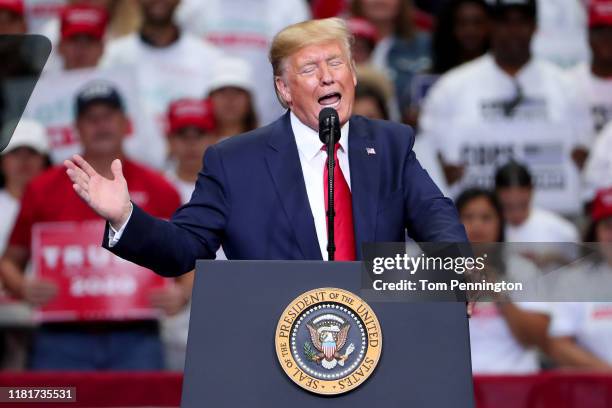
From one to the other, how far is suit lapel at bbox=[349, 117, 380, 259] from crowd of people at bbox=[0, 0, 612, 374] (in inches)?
89.1

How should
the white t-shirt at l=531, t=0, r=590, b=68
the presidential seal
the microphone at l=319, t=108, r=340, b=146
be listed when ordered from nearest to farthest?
1. the presidential seal
2. the microphone at l=319, t=108, r=340, b=146
3. the white t-shirt at l=531, t=0, r=590, b=68

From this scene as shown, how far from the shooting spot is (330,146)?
247cm

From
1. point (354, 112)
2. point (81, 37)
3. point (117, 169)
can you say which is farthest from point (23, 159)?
point (117, 169)

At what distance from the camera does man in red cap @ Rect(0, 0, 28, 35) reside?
5.51 meters

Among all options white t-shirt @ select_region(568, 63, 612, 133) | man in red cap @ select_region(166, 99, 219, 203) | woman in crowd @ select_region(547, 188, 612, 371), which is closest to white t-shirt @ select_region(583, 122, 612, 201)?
white t-shirt @ select_region(568, 63, 612, 133)

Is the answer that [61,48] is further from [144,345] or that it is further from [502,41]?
[502,41]

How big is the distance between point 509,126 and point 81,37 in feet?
6.59

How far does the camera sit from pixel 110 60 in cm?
550

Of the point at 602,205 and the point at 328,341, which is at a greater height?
the point at 602,205

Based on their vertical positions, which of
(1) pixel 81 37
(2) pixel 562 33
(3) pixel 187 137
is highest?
(2) pixel 562 33

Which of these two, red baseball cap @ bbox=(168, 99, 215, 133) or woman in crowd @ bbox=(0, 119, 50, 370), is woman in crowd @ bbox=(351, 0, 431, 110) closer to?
red baseball cap @ bbox=(168, 99, 215, 133)

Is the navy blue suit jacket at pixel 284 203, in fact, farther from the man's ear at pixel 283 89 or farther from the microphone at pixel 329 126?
the microphone at pixel 329 126

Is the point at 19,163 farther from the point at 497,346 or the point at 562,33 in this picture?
the point at 562,33

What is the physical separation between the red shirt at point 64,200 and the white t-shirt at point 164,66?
1.18 feet
